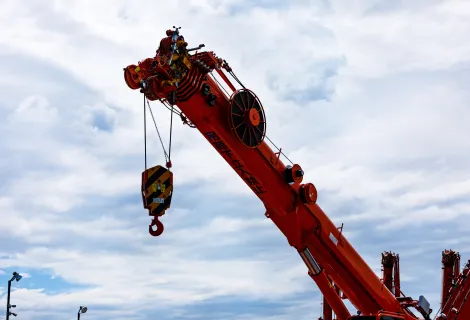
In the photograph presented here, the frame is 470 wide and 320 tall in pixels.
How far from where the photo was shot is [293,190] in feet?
52.5

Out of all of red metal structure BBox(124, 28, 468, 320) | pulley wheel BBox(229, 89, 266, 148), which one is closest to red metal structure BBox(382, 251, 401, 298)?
red metal structure BBox(124, 28, 468, 320)

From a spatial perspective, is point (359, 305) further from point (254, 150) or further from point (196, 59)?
point (196, 59)

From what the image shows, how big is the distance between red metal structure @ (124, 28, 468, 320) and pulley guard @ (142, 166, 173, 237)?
0.15m

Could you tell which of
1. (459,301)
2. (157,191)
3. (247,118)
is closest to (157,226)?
(157,191)

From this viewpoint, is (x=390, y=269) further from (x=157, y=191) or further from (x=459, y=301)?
(x=157, y=191)

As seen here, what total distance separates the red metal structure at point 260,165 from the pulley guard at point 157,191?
0.51 feet

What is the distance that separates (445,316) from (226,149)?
25.5ft

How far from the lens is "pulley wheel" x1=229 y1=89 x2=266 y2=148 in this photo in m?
14.6

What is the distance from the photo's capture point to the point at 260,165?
15328 millimetres

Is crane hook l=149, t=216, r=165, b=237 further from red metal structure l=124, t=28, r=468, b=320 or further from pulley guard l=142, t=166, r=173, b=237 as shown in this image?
red metal structure l=124, t=28, r=468, b=320

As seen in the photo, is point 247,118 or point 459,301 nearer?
point 247,118

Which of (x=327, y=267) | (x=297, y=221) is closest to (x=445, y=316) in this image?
(x=327, y=267)

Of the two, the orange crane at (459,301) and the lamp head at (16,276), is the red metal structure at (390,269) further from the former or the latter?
the lamp head at (16,276)

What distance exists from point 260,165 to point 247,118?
1.29 metres
